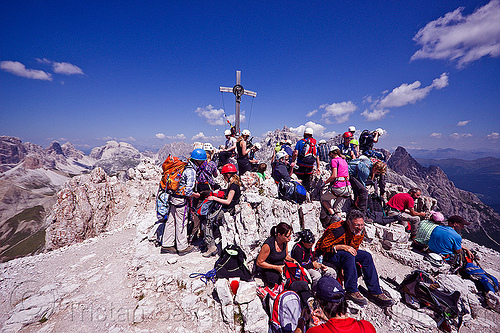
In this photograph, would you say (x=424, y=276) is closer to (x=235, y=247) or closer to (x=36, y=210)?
(x=235, y=247)

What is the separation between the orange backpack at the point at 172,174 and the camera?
6422 millimetres

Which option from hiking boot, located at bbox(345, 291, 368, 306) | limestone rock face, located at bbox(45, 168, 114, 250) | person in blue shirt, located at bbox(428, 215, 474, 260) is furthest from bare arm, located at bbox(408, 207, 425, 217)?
limestone rock face, located at bbox(45, 168, 114, 250)

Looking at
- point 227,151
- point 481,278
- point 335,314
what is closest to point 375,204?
point 481,278

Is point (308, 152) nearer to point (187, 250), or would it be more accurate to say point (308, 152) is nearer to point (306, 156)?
point (306, 156)

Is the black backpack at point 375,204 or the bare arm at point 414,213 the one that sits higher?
the black backpack at point 375,204

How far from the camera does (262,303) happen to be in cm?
473

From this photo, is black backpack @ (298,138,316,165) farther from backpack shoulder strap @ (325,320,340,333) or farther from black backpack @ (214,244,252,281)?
backpack shoulder strap @ (325,320,340,333)

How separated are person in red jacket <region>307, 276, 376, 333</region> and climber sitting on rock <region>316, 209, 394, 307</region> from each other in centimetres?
179

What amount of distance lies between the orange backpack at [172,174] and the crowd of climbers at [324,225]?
0.80 ft

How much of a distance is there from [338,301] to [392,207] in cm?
747

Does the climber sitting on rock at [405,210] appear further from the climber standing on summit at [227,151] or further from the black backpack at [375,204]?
the climber standing on summit at [227,151]

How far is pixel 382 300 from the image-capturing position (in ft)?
16.1

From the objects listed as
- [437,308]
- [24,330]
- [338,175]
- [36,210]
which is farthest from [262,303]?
[36,210]

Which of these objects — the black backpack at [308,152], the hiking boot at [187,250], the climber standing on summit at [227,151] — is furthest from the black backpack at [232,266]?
the climber standing on summit at [227,151]
